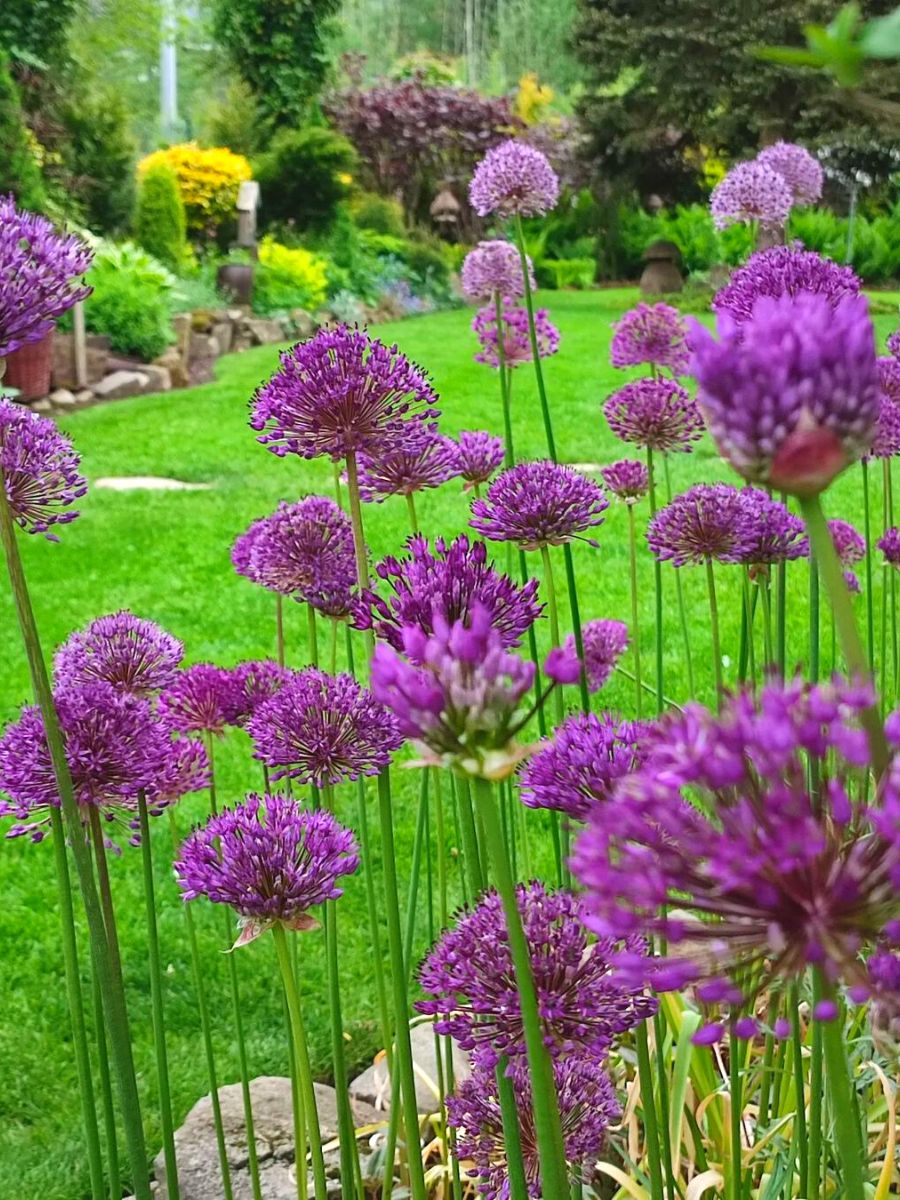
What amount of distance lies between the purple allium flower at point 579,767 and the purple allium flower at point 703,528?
0.57 meters

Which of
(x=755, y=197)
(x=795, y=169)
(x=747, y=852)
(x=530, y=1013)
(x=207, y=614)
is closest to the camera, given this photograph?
(x=747, y=852)

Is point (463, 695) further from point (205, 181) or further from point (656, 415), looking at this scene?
point (205, 181)

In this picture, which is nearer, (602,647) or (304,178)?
(602,647)

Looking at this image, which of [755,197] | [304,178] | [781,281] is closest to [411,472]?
[781,281]

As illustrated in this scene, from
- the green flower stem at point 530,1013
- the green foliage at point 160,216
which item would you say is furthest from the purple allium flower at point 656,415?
the green foliage at point 160,216

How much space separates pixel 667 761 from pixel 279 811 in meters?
0.64

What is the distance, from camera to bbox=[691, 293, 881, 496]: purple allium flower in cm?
42

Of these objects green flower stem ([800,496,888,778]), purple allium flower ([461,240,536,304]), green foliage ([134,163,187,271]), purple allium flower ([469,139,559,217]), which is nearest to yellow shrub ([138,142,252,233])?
green foliage ([134,163,187,271])

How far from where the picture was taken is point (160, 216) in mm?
11336

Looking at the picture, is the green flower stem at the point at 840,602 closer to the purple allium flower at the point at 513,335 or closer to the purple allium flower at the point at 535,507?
the purple allium flower at the point at 535,507

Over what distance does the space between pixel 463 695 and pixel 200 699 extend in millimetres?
1080

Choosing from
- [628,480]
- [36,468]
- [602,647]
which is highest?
[36,468]

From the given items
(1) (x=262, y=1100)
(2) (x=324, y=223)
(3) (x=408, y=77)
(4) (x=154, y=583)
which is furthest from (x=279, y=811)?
(3) (x=408, y=77)

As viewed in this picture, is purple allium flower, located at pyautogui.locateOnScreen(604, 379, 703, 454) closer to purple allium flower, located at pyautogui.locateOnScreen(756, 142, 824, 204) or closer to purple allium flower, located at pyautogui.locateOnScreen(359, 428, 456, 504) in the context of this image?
purple allium flower, located at pyautogui.locateOnScreen(359, 428, 456, 504)
